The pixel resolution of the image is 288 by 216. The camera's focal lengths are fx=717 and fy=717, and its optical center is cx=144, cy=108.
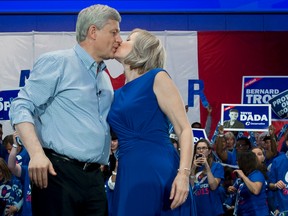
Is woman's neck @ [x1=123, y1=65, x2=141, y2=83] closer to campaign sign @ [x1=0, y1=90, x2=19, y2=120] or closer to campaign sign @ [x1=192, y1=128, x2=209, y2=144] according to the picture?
campaign sign @ [x1=192, y1=128, x2=209, y2=144]

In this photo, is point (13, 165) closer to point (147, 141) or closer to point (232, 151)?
point (232, 151)

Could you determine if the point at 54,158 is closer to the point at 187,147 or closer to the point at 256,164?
the point at 187,147

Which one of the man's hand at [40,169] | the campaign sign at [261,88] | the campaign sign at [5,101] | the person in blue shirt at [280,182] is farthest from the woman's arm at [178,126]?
the campaign sign at [261,88]

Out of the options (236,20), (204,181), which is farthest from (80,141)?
(236,20)

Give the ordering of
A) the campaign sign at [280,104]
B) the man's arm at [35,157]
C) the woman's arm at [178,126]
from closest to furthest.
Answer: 1. the man's arm at [35,157]
2. the woman's arm at [178,126]
3. the campaign sign at [280,104]

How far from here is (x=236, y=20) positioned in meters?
13.6

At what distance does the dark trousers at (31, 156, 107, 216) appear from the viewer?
10.6ft

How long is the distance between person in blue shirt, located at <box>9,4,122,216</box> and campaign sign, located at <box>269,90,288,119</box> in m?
8.84

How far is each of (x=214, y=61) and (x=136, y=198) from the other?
966cm

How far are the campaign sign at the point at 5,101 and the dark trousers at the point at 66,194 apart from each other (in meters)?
8.30

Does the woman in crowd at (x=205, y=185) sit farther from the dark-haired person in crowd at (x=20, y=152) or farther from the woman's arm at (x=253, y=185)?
the dark-haired person in crowd at (x=20, y=152)

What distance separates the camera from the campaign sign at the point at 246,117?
10.3m

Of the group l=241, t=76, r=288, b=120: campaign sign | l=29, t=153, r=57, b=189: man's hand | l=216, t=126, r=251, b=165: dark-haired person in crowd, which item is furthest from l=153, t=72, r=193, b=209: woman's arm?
l=241, t=76, r=288, b=120: campaign sign

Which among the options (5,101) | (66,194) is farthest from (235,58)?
(66,194)
